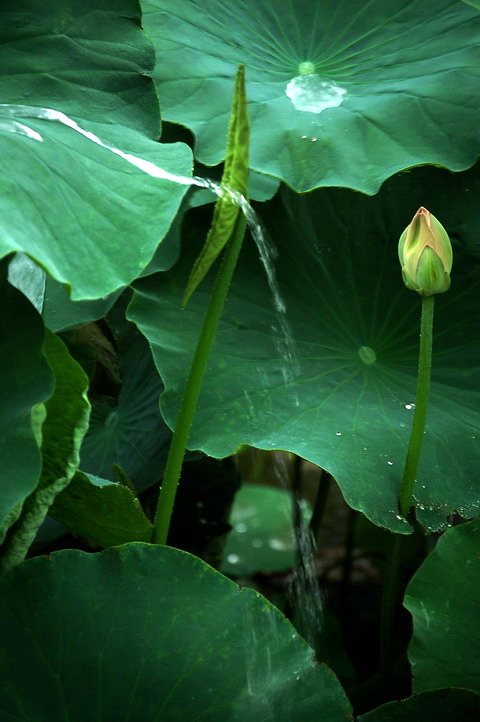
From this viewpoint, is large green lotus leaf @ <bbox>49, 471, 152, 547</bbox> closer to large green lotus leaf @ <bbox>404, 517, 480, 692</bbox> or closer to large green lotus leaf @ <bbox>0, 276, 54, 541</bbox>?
large green lotus leaf @ <bbox>0, 276, 54, 541</bbox>

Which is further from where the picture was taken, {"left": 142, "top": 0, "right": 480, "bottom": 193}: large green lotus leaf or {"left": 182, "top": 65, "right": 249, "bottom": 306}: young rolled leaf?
{"left": 142, "top": 0, "right": 480, "bottom": 193}: large green lotus leaf

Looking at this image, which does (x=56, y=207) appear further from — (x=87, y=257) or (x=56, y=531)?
(x=56, y=531)

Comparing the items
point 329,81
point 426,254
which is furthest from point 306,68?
point 426,254

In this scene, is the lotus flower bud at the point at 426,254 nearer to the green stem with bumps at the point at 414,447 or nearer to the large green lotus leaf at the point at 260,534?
the green stem with bumps at the point at 414,447

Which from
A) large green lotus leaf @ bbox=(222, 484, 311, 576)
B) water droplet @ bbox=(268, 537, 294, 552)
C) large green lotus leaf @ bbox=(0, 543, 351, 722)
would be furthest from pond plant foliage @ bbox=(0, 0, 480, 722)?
water droplet @ bbox=(268, 537, 294, 552)

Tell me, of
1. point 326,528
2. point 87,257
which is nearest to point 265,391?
point 87,257

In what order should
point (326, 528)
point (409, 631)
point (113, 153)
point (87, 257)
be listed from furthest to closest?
point (326, 528)
point (409, 631)
point (113, 153)
point (87, 257)
